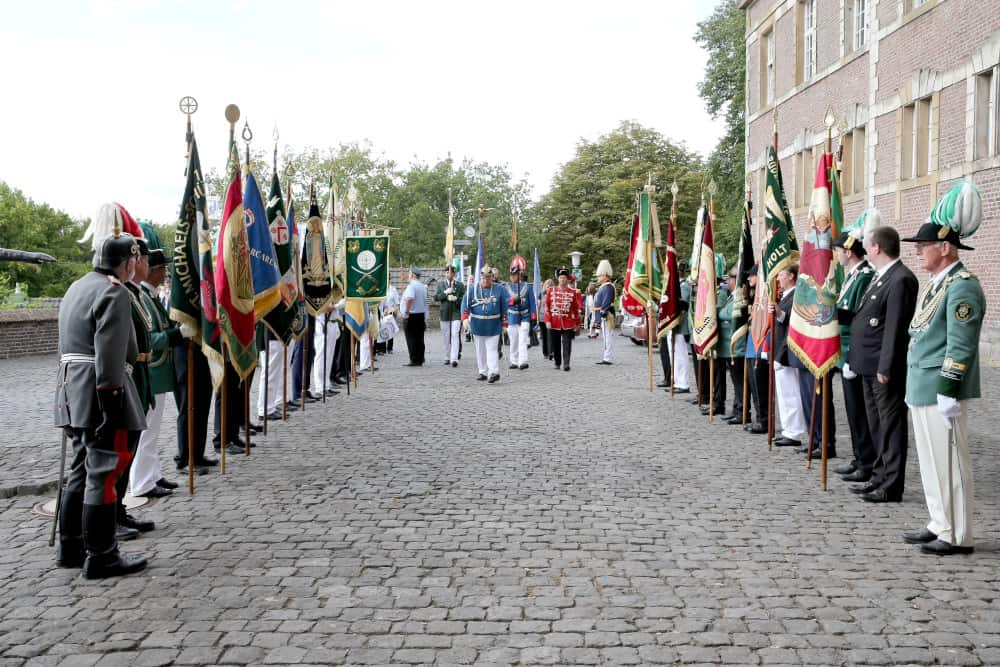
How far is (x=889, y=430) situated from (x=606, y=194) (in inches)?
2084

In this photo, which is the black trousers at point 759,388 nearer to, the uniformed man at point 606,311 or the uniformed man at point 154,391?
the uniformed man at point 154,391

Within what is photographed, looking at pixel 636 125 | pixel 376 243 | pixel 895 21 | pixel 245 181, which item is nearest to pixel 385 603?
pixel 245 181

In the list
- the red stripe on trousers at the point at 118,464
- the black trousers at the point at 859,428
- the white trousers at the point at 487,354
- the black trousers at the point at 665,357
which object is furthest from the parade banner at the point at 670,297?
the red stripe on trousers at the point at 118,464

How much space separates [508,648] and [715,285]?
27.0 feet

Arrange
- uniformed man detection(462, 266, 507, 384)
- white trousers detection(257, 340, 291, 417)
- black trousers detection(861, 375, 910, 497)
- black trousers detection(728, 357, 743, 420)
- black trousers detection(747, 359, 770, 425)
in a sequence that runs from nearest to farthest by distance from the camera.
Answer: black trousers detection(861, 375, 910, 497), black trousers detection(747, 359, 770, 425), black trousers detection(728, 357, 743, 420), white trousers detection(257, 340, 291, 417), uniformed man detection(462, 266, 507, 384)

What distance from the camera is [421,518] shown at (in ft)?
21.2

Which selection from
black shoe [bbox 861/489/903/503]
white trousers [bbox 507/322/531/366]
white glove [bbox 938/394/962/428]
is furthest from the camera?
white trousers [bbox 507/322/531/366]

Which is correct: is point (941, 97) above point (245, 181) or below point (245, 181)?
above

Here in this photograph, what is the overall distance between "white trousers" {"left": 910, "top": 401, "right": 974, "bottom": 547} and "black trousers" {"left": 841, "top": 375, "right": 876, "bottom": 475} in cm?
182

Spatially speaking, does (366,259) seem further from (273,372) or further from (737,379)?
(737,379)

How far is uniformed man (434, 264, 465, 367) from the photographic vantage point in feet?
63.3

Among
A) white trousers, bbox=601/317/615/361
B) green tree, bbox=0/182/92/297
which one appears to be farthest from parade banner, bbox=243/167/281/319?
green tree, bbox=0/182/92/297

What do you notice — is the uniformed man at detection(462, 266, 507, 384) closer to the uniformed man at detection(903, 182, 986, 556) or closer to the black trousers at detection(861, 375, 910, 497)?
the black trousers at detection(861, 375, 910, 497)

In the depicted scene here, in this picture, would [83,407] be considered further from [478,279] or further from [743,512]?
[478,279]
